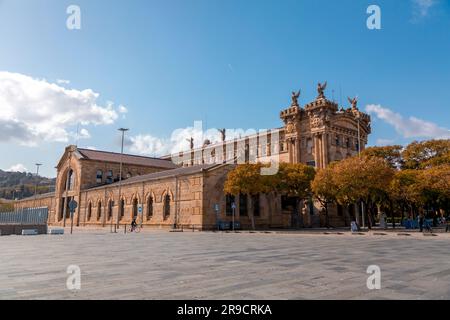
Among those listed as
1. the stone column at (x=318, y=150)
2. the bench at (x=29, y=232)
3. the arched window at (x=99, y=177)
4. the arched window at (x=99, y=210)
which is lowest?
the bench at (x=29, y=232)

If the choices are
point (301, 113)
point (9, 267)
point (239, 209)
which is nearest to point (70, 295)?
point (9, 267)

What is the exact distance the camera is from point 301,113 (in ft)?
225

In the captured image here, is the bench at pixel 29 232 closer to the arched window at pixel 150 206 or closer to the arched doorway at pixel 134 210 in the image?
the arched window at pixel 150 206

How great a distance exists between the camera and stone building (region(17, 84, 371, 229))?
44.9 metres

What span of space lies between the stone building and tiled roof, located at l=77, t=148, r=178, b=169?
220 millimetres

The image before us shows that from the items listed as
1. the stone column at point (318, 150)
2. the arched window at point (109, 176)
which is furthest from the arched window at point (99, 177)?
the stone column at point (318, 150)

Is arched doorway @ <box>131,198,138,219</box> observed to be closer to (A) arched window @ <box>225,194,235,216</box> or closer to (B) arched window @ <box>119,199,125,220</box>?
(B) arched window @ <box>119,199,125,220</box>

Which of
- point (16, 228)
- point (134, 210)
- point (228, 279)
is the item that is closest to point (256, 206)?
point (134, 210)

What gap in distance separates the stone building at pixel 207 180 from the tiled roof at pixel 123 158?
220 millimetres

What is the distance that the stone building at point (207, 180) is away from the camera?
44906mm

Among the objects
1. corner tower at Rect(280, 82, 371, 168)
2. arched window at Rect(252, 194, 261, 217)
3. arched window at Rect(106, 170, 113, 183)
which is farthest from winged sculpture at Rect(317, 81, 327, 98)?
arched window at Rect(106, 170, 113, 183)

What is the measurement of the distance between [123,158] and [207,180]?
38.4m

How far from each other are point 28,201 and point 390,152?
86663 mm
